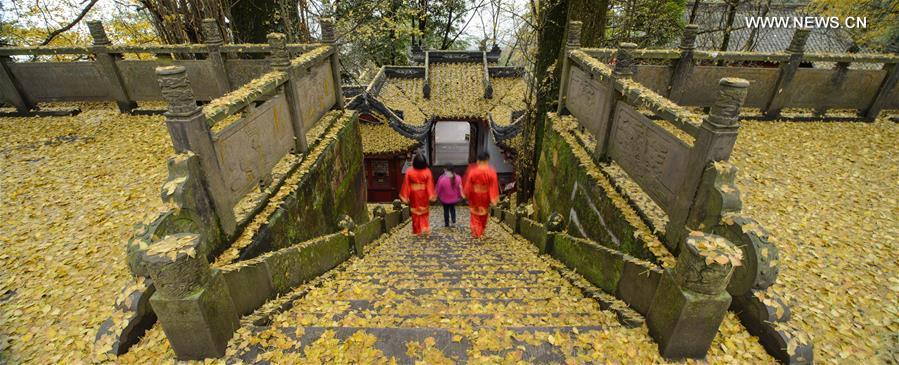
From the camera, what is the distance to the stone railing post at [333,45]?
22.3ft

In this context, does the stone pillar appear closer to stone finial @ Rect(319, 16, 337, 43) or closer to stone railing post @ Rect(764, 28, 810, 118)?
stone finial @ Rect(319, 16, 337, 43)

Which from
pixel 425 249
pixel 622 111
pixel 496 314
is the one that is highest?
pixel 622 111

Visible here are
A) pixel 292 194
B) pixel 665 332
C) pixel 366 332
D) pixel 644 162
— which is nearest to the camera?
pixel 665 332

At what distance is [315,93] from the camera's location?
634 cm

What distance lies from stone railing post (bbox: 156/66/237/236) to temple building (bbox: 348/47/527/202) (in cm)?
907

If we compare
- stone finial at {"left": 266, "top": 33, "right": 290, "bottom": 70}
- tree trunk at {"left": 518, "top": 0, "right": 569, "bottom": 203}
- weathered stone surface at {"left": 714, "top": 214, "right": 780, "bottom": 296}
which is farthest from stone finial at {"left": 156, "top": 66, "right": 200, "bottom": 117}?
tree trunk at {"left": 518, "top": 0, "right": 569, "bottom": 203}

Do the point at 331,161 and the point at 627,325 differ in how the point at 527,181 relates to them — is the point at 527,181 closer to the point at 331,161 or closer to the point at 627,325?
the point at 331,161

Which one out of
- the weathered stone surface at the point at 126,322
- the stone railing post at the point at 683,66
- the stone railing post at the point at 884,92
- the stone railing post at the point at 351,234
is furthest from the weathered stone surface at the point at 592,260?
the stone railing post at the point at 884,92

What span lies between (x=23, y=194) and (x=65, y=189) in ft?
1.61

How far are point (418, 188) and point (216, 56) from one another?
5174mm

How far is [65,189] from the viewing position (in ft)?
17.6

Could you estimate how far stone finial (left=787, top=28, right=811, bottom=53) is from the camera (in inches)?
283

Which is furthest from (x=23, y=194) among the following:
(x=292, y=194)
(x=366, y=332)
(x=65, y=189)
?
(x=366, y=332)

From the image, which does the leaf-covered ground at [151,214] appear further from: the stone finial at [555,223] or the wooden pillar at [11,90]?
the stone finial at [555,223]
